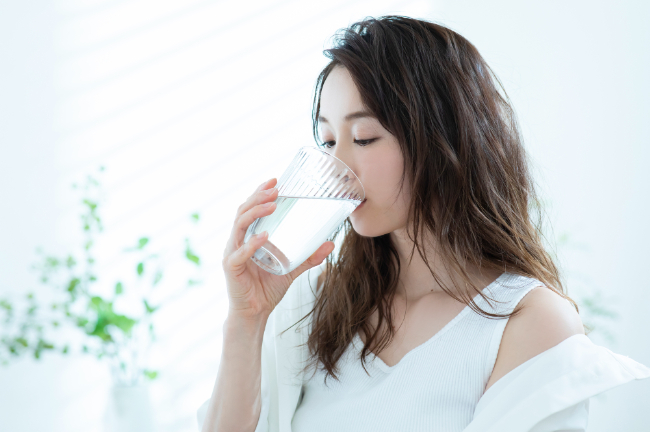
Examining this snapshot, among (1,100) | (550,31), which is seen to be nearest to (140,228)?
(1,100)

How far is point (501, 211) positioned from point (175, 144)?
1308 millimetres

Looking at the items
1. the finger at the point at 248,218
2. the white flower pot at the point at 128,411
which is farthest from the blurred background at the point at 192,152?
the finger at the point at 248,218

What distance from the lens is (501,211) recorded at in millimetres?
1035

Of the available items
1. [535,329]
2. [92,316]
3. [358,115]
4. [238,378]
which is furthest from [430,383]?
[92,316]

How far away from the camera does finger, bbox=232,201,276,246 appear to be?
75 cm

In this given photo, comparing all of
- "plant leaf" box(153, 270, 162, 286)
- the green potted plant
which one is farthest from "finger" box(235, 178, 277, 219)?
"plant leaf" box(153, 270, 162, 286)

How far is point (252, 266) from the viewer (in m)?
0.95

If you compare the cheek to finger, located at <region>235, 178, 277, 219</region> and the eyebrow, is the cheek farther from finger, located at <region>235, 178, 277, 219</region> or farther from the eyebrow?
finger, located at <region>235, 178, 277, 219</region>

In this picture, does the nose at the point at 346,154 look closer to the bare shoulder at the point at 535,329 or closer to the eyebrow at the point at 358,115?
the eyebrow at the point at 358,115

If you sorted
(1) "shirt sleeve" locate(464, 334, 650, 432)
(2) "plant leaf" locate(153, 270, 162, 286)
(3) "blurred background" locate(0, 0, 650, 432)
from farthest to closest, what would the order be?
(3) "blurred background" locate(0, 0, 650, 432) → (2) "plant leaf" locate(153, 270, 162, 286) → (1) "shirt sleeve" locate(464, 334, 650, 432)

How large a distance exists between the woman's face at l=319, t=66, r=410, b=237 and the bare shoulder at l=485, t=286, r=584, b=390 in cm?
27

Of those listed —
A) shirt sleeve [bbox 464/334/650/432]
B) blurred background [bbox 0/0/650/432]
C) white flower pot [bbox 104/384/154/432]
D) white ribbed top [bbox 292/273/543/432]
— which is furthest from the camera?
blurred background [bbox 0/0/650/432]

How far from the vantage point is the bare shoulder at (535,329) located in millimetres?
821

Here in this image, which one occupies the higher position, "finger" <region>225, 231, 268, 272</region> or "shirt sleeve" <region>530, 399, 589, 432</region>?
"finger" <region>225, 231, 268, 272</region>
